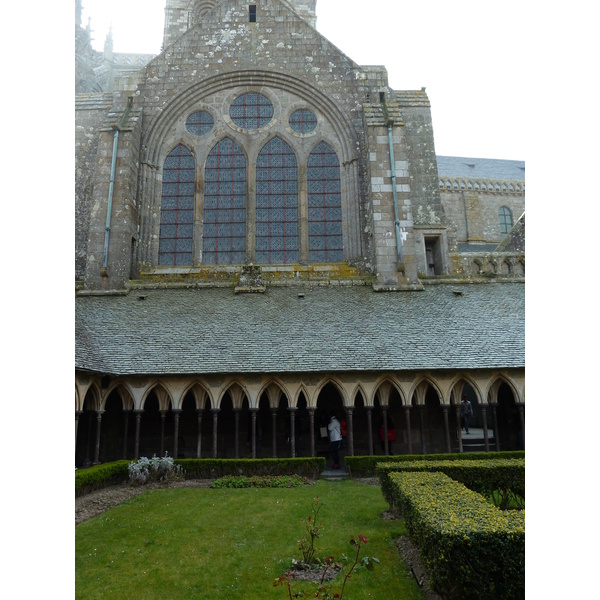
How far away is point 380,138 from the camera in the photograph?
704 inches

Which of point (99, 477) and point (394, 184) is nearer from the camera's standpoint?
point (99, 477)

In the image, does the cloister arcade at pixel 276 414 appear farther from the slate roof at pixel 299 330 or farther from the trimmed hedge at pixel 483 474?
the trimmed hedge at pixel 483 474

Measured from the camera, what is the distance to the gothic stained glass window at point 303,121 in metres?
19.5

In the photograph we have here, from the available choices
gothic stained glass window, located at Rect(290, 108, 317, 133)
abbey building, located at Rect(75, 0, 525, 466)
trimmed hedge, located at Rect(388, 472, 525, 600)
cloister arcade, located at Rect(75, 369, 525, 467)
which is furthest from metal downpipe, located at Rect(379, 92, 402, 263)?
trimmed hedge, located at Rect(388, 472, 525, 600)

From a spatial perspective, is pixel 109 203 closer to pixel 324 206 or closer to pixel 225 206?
pixel 225 206

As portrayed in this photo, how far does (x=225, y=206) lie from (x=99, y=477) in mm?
11362

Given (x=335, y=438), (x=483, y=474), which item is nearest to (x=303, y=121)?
(x=335, y=438)

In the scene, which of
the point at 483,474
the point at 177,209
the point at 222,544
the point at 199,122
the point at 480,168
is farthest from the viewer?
the point at 480,168

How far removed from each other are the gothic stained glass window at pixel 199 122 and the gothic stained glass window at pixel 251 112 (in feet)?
2.95

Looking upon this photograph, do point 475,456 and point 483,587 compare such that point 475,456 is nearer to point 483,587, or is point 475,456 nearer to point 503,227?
point 483,587

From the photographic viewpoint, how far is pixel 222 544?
6.69 metres

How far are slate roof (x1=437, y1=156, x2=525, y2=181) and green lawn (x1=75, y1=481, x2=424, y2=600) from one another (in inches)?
1275

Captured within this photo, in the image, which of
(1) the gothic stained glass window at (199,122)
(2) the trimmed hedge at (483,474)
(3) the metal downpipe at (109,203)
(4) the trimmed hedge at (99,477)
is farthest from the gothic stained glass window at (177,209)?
(2) the trimmed hedge at (483,474)
